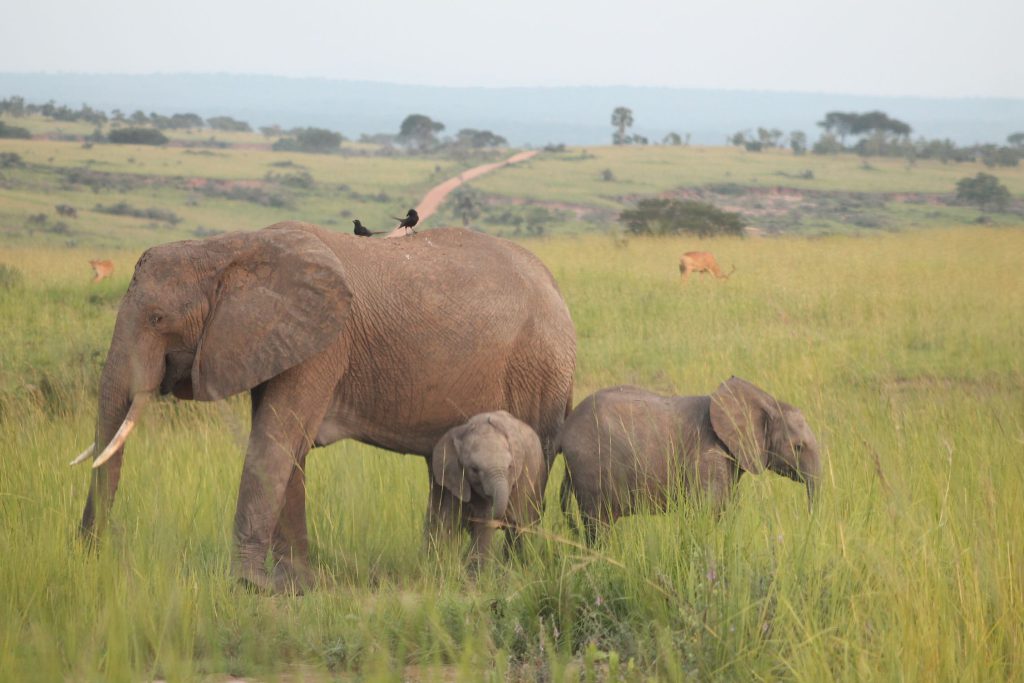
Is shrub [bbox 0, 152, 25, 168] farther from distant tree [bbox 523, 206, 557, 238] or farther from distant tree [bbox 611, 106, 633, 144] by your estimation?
distant tree [bbox 611, 106, 633, 144]

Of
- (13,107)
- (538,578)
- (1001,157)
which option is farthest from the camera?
(1001,157)

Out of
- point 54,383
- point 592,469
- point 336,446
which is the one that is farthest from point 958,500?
point 54,383

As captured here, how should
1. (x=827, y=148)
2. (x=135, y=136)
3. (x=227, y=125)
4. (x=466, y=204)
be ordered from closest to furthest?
(x=466, y=204), (x=135, y=136), (x=827, y=148), (x=227, y=125)

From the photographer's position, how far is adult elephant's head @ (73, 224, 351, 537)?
18.9ft

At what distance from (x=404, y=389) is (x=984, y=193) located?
43.1 meters

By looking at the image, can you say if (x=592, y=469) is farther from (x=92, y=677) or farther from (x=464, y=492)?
(x=92, y=677)

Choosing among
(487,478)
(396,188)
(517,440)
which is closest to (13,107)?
(396,188)

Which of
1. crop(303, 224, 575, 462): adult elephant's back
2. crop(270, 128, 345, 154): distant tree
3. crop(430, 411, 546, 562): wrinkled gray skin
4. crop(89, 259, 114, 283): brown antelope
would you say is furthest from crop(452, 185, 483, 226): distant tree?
crop(430, 411, 546, 562): wrinkled gray skin

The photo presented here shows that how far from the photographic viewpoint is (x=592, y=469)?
6.14 meters

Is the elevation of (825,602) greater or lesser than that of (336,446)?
greater

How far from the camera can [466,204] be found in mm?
38000

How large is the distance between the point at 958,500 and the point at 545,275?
215 cm

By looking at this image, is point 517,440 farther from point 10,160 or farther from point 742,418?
point 10,160

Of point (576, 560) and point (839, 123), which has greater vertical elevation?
point (576, 560)
